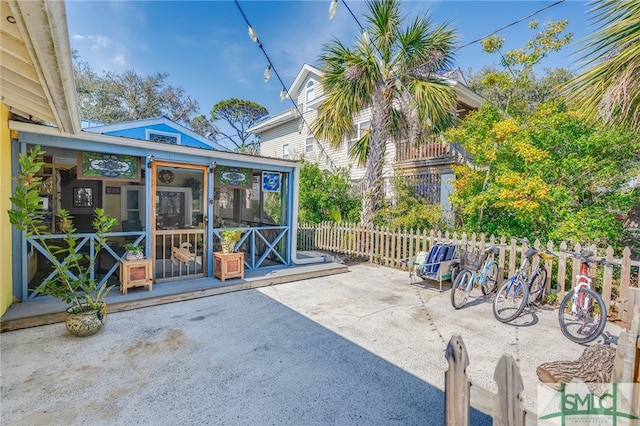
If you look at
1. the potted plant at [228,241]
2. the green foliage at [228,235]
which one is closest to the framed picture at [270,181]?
the green foliage at [228,235]

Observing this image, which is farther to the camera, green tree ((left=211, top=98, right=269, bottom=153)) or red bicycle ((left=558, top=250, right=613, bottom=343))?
green tree ((left=211, top=98, right=269, bottom=153))

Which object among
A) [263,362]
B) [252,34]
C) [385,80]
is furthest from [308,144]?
[263,362]

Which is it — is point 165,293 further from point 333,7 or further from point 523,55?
point 523,55

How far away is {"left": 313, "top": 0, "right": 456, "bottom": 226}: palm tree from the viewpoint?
769 centimetres

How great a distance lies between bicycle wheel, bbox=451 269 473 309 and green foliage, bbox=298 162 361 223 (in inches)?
202

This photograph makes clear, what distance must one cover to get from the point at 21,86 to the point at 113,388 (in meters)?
3.03

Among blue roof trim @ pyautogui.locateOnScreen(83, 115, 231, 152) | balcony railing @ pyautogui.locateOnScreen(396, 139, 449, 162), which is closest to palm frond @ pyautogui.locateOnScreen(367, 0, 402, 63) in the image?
balcony railing @ pyautogui.locateOnScreen(396, 139, 449, 162)

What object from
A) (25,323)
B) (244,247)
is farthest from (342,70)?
(25,323)

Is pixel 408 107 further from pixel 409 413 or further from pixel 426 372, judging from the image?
pixel 409 413

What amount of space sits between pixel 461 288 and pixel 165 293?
16.5ft

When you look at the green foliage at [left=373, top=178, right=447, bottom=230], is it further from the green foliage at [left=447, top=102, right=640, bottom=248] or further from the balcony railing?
the balcony railing

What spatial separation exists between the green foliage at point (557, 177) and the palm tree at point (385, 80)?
2063mm

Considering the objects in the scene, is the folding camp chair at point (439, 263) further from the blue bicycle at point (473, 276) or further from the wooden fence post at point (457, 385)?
the wooden fence post at point (457, 385)

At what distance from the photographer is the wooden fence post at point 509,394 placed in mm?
1367
